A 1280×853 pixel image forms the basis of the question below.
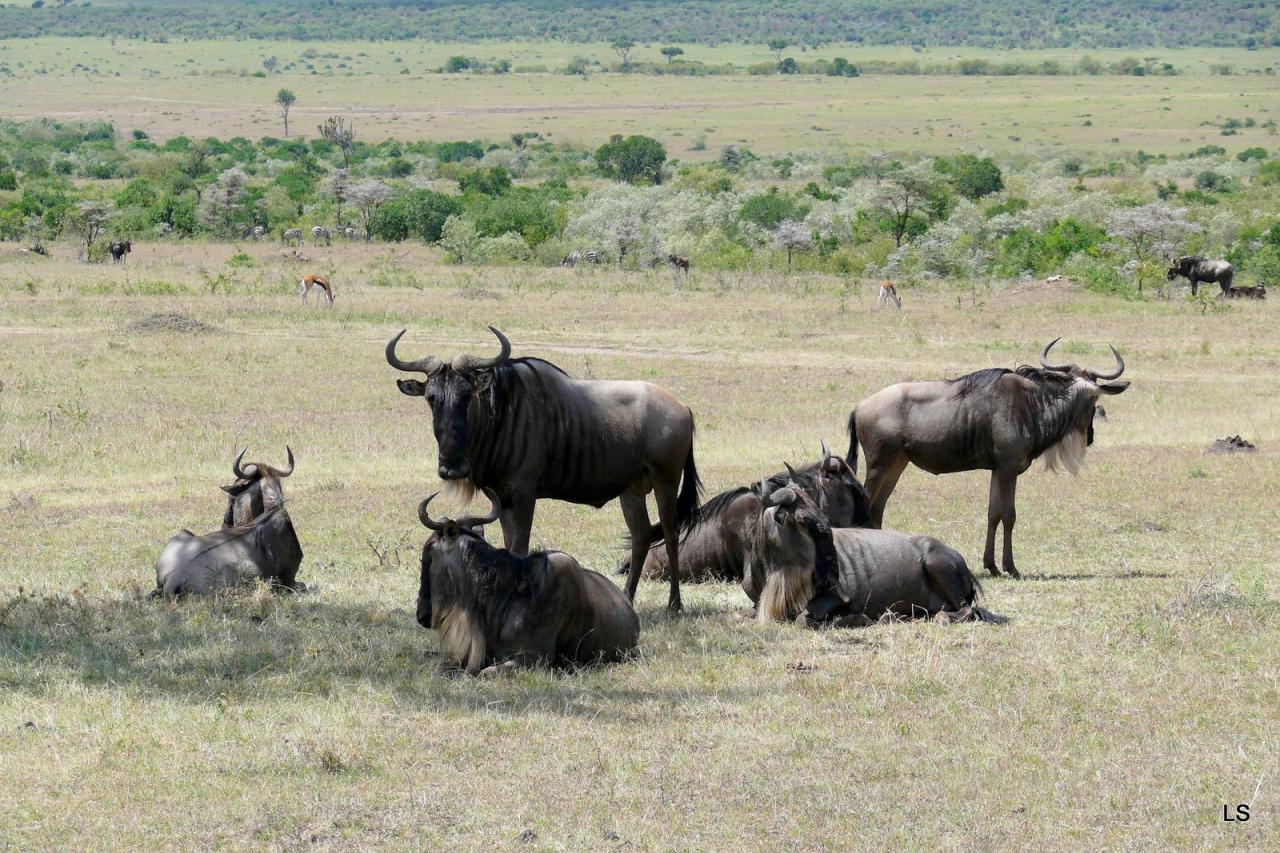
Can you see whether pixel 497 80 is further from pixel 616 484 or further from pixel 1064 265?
pixel 616 484

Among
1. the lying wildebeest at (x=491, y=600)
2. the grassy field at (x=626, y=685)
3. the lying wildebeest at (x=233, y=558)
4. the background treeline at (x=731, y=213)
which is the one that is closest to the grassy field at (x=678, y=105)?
the background treeline at (x=731, y=213)

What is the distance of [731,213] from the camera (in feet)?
174

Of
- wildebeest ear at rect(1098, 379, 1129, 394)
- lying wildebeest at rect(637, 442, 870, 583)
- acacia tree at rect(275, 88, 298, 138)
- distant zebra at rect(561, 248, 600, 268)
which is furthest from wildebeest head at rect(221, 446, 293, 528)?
acacia tree at rect(275, 88, 298, 138)

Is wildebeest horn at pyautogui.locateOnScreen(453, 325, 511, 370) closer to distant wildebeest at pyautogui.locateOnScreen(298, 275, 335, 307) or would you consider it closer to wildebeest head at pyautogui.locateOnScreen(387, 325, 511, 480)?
wildebeest head at pyautogui.locateOnScreen(387, 325, 511, 480)

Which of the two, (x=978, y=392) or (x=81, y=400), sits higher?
(x=978, y=392)

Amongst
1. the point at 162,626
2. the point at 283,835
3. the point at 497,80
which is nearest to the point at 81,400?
the point at 162,626

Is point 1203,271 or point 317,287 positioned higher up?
point 1203,271

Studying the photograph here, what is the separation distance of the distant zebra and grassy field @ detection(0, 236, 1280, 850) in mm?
24784

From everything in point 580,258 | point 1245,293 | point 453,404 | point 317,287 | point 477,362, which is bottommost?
point 580,258

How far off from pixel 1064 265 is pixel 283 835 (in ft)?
121

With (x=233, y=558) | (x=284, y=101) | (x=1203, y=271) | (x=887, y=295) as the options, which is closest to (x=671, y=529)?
(x=233, y=558)

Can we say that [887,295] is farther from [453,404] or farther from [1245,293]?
[453,404]

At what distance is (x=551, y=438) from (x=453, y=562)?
1.73 metres

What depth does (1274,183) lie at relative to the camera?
2591 inches
